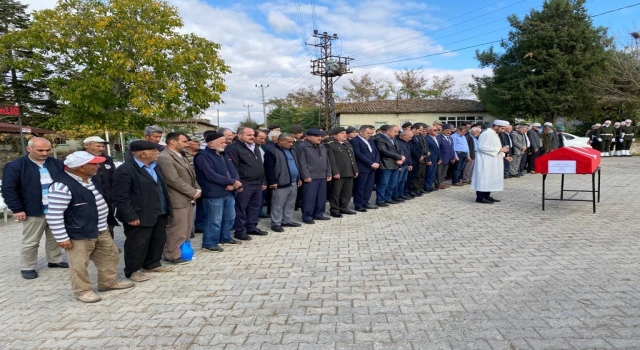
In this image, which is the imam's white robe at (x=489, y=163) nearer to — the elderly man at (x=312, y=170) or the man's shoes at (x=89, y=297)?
the elderly man at (x=312, y=170)

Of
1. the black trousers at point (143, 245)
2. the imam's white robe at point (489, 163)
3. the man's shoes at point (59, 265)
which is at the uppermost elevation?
the imam's white robe at point (489, 163)

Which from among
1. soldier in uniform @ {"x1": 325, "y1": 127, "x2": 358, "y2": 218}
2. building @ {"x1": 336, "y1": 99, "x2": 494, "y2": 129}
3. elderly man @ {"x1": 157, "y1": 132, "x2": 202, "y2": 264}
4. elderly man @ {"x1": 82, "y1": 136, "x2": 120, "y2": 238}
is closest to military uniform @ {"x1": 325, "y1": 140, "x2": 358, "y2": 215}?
soldier in uniform @ {"x1": 325, "y1": 127, "x2": 358, "y2": 218}

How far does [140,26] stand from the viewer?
61.6ft

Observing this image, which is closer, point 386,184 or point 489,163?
point 489,163

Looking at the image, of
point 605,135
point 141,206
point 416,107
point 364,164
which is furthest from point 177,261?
point 416,107

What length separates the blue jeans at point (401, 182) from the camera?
29.6 feet

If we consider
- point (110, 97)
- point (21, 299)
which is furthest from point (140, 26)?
point (21, 299)

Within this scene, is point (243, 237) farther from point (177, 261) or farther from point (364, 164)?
point (364, 164)

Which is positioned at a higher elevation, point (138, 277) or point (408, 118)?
point (408, 118)

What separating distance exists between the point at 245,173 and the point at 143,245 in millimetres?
1936

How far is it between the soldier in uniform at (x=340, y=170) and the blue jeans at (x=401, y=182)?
170 centimetres

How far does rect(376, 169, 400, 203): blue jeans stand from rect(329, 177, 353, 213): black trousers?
0.98 meters

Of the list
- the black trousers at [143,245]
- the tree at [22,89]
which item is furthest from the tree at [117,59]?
the black trousers at [143,245]

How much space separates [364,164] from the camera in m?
8.09
